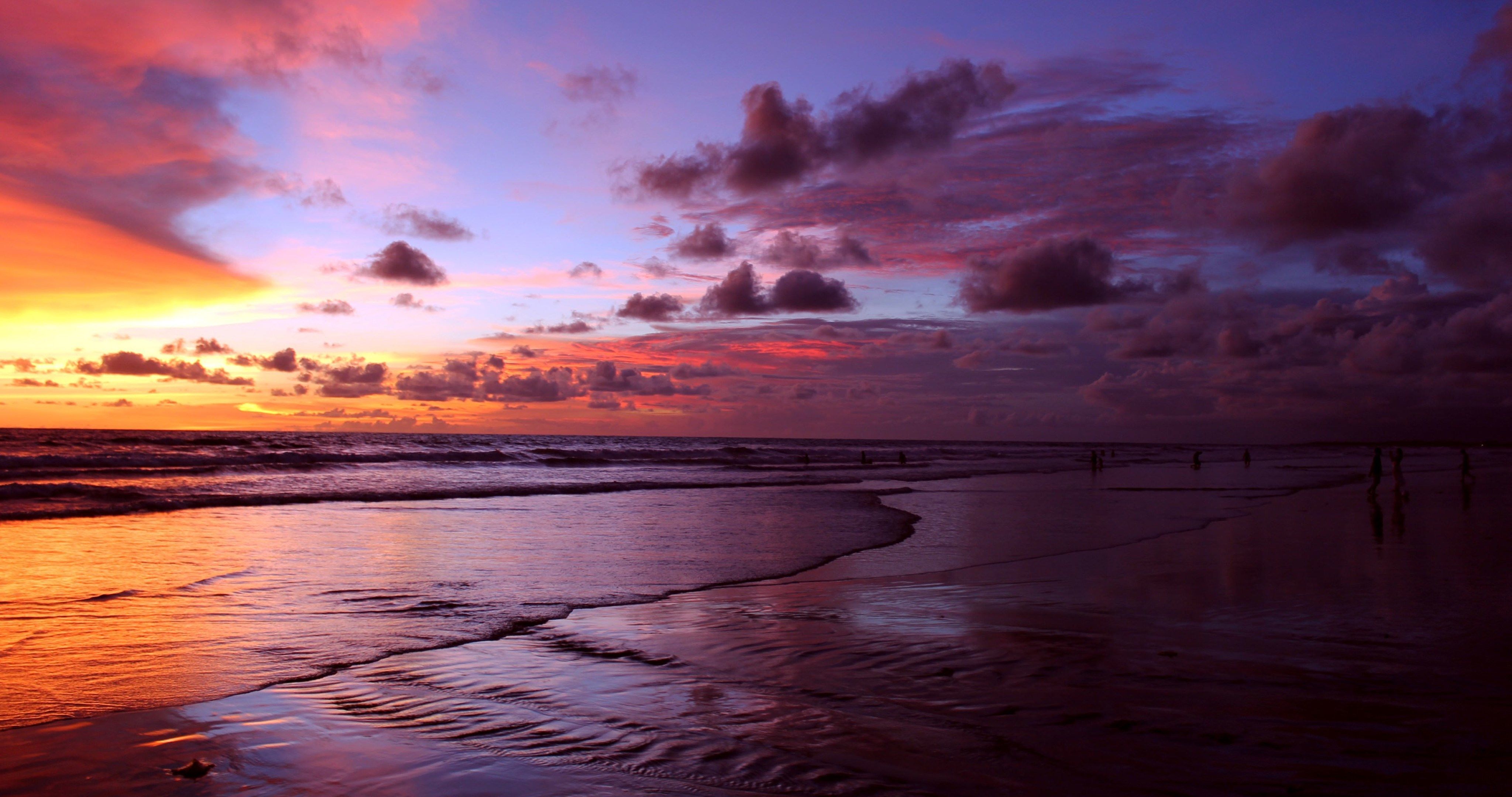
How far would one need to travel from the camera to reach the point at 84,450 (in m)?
53.5

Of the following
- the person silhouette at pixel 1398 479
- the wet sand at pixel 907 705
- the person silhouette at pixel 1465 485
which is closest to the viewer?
the wet sand at pixel 907 705

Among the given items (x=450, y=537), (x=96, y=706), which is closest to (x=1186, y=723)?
(x=96, y=706)

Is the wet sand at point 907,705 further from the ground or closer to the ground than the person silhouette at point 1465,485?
further from the ground

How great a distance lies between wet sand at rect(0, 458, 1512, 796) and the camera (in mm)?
4520

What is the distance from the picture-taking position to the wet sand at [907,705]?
4520 millimetres

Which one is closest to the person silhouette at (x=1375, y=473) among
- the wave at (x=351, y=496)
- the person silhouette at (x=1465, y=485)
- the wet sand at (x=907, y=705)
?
the person silhouette at (x=1465, y=485)

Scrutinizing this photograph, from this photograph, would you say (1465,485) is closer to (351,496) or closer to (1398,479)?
(1398,479)

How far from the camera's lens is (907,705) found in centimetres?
584

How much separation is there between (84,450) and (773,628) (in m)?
64.0

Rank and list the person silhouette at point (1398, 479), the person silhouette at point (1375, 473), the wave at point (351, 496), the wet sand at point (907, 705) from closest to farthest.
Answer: the wet sand at point (907, 705) → the wave at point (351, 496) → the person silhouette at point (1398, 479) → the person silhouette at point (1375, 473)

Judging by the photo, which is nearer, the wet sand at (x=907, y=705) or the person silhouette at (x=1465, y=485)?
the wet sand at (x=907, y=705)

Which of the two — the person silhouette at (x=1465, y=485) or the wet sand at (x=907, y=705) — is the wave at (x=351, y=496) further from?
the person silhouette at (x=1465, y=485)

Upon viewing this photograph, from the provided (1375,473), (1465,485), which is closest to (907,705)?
(1375,473)

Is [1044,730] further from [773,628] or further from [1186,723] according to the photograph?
[773,628]
